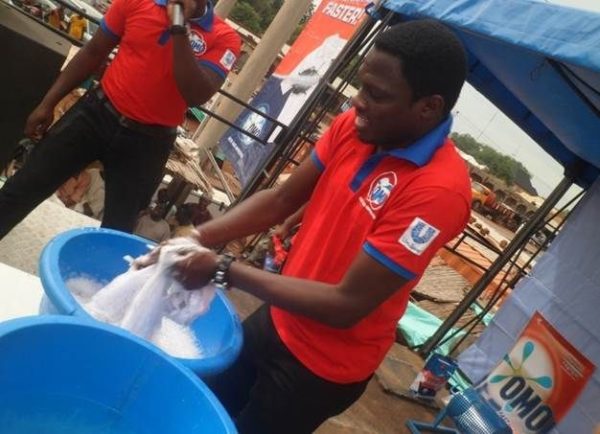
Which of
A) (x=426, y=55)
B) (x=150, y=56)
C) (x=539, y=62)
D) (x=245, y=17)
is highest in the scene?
(x=245, y=17)

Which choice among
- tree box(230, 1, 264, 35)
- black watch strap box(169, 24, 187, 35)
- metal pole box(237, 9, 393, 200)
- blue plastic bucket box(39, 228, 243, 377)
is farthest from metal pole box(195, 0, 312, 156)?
tree box(230, 1, 264, 35)

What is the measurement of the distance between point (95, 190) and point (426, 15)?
322 centimetres

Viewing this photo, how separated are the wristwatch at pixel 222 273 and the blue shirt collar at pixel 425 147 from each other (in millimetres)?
491

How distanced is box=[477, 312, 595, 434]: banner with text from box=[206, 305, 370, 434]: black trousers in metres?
→ 2.70

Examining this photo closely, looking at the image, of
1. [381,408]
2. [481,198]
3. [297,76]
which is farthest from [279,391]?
[481,198]

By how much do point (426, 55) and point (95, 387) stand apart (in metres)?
1.04

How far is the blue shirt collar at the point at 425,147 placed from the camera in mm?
1241

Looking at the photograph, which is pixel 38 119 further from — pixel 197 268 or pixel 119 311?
pixel 197 268

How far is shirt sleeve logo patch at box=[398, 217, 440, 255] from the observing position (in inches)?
45.7

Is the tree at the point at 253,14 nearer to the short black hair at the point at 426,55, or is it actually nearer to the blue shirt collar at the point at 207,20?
the blue shirt collar at the point at 207,20

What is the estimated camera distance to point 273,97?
5.18 m

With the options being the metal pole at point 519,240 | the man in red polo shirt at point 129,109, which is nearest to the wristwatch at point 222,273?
the man in red polo shirt at point 129,109

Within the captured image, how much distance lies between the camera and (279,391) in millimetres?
1416

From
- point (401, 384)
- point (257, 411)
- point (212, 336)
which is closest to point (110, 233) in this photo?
point (212, 336)
